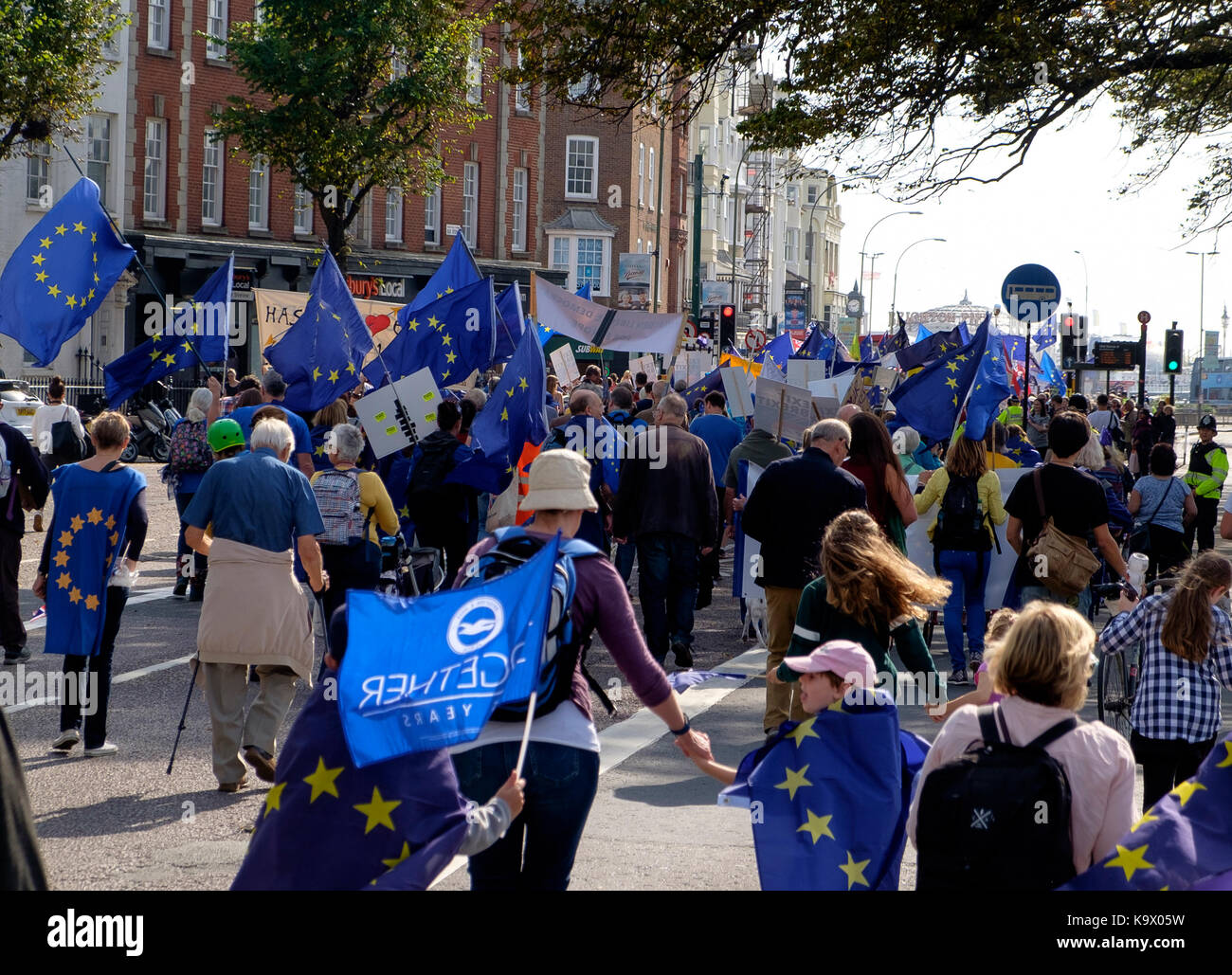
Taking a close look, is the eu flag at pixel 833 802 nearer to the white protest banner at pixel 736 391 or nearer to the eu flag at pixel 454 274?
the white protest banner at pixel 736 391

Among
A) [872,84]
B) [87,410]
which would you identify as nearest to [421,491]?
[872,84]

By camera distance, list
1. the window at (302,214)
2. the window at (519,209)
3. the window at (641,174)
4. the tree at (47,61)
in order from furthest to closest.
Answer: the window at (641,174) < the window at (519,209) < the window at (302,214) < the tree at (47,61)

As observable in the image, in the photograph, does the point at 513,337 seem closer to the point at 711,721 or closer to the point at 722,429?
the point at 722,429

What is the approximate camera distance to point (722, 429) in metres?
13.4

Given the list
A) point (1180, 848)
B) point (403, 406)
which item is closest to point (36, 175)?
point (403, 406)

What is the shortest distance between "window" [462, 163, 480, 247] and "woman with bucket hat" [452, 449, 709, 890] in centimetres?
4629

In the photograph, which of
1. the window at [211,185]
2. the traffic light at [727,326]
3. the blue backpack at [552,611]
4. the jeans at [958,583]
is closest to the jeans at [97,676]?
the blue backpack at [552,611]

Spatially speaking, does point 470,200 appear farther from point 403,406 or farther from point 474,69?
point 403,406

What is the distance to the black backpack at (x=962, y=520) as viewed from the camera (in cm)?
1016

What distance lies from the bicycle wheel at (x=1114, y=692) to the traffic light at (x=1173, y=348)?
24343 mm

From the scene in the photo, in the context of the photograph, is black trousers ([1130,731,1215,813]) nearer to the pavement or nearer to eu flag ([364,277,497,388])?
the pavement

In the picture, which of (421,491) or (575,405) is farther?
(575,405)
